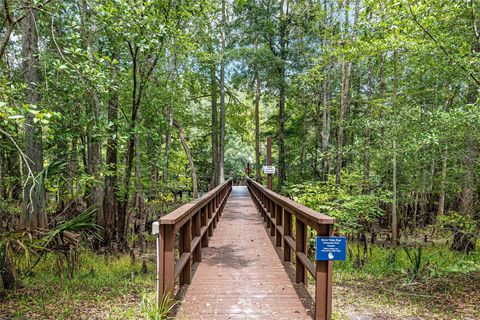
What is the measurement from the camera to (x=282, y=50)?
1698 centimetres

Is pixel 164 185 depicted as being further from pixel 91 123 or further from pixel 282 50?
pixel 282 50

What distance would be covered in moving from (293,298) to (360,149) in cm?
654

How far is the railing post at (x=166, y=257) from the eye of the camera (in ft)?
9.89

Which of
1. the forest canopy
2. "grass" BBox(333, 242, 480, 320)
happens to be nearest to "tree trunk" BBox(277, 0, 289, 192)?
the forest canopy

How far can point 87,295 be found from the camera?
4938 mm

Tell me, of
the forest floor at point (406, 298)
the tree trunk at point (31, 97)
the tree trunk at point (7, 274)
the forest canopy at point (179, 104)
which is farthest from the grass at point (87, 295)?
the forest floor at point (406, 298)

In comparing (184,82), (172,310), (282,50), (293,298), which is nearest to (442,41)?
(293,298)

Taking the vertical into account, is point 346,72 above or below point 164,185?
Result: above

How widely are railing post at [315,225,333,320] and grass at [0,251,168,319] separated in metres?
1.48

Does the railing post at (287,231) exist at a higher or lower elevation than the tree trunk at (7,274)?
higher

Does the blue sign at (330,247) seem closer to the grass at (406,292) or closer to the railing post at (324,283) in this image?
the railing post at (324,283)

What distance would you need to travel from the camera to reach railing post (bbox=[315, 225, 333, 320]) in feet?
9.76

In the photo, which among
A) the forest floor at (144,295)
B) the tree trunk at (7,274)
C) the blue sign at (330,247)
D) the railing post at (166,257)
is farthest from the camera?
the tree trunk at (7,274)

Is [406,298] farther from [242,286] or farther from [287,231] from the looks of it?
[242,286]
